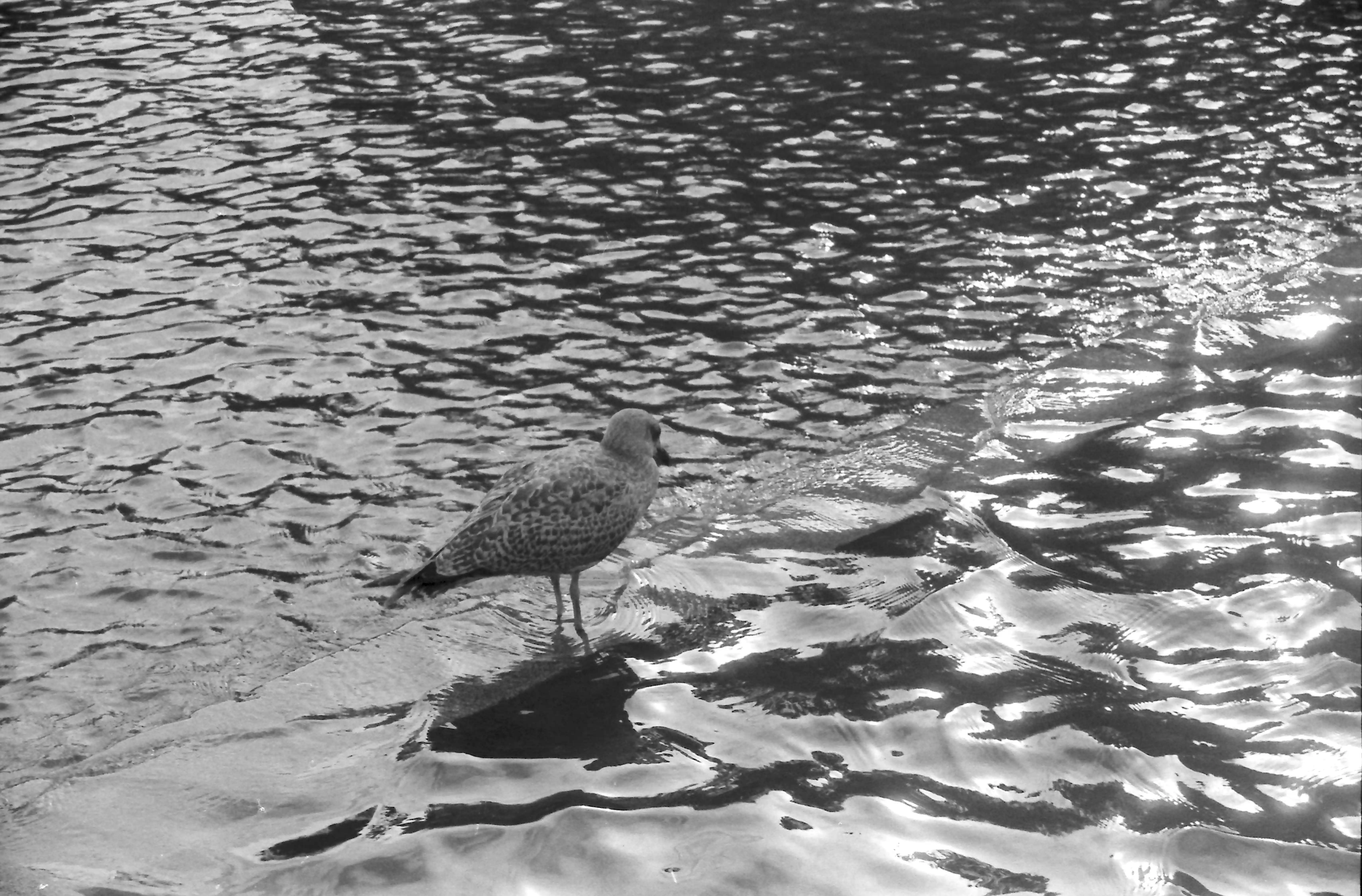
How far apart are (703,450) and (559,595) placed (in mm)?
2467

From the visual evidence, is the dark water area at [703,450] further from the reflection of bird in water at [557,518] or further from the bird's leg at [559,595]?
the reflection of bird in water at [557,518]

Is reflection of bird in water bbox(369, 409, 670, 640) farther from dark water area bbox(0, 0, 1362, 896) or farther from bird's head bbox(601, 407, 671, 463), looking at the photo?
dark water area bbox(0, 0, 1362, 896)

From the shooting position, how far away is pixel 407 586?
8.78 m

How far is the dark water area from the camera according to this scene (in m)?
7.07

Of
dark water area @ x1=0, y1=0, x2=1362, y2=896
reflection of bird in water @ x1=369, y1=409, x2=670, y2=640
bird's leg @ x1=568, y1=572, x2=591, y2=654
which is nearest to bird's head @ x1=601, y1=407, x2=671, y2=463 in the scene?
reflection of bird in water @ x1=369, y1=409, x2=670, y2=640

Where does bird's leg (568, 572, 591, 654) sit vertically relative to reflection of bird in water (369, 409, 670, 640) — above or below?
below

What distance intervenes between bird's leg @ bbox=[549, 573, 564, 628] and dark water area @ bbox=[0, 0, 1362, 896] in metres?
0.19

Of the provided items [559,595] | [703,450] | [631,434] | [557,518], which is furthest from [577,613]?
[703,450]

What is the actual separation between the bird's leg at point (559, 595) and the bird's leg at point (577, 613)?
25mm

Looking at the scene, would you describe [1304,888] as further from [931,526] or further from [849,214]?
[849,214]

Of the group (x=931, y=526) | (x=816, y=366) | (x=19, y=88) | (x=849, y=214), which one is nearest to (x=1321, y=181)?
(x=849, y=214)

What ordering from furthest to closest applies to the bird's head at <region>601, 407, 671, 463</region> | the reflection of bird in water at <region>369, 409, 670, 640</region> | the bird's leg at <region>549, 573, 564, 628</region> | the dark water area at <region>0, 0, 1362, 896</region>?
1. the bird's head at <region>601, 407, 671, 463</region>
2. the bird's leg at <region>549, 573, 564, 628</region>
3. the reflection of bird in water at <region>369, 409, 670, 640</region>
4. the dark water area at <region>0, 0, 1362, 896</region>

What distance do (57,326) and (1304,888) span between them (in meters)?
11.0

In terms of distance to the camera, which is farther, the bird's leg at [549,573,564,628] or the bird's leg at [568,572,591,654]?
the bird's leg at [549,573,564,628]
